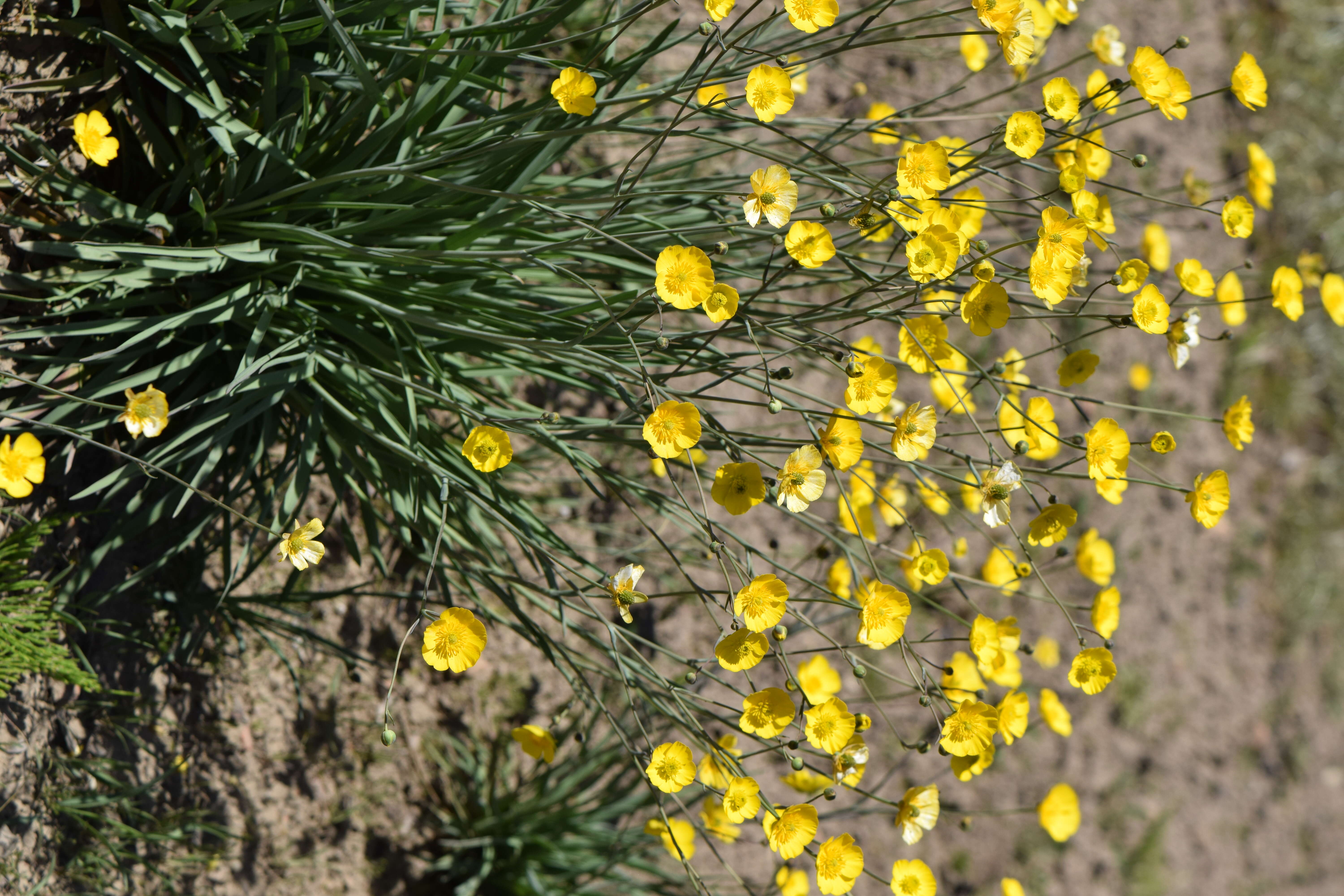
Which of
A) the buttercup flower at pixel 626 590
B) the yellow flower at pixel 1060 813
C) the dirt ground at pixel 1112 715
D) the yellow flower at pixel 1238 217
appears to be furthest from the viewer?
the dirt ground at pixel 1112 715

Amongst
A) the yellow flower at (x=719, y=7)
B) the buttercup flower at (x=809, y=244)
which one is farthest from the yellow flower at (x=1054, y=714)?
the yellow flower at (x=719, y=7)

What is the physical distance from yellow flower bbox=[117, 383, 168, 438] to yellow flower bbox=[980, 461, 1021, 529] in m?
1.27

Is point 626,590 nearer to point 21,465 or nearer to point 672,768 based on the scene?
point 672,768

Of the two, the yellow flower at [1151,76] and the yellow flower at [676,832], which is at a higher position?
the yellow flower at [1151,76]

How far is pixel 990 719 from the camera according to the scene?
1464 millimetres

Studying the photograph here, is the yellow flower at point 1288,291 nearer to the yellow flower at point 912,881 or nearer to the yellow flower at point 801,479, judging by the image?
the yellow flower at point 801,479

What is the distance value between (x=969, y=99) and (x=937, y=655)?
76.7 inches

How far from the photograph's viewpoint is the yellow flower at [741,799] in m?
1.41

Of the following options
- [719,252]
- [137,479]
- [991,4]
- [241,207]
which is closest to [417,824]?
[137,479]

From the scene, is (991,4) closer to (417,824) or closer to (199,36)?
(199,36)

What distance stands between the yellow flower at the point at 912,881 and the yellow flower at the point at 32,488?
0.79 metres

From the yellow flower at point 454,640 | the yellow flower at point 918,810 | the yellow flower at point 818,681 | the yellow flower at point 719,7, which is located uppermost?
the yellow flower at point 719,7

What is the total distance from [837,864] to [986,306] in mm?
904

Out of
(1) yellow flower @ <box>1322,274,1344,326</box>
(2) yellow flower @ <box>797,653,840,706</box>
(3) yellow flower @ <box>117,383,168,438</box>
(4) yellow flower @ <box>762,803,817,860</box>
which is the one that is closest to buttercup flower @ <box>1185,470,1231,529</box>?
(1) yellow flower @ <box>1322,274,1344,326</box>
